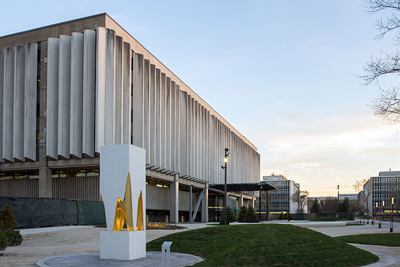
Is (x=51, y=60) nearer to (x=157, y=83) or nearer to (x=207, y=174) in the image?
(x=157, y=83)

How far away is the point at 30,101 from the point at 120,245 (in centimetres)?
3469

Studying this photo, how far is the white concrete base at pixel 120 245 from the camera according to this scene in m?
15.6

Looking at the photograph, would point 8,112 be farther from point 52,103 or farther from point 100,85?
point 100,85

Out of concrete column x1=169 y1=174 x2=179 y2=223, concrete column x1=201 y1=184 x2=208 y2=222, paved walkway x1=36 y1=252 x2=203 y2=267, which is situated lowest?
concrete column x1=201 y1=184 x2=208 y2=222

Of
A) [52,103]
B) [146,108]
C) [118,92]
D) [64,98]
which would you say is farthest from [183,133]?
[52,103]

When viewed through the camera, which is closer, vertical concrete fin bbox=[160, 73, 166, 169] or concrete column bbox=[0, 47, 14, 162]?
concrete column bbox=[0, 47, 14, 162]

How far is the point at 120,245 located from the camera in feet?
51.6

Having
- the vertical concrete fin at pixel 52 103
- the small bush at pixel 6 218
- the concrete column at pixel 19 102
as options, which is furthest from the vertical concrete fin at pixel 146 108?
the small bush at pixel 6 218

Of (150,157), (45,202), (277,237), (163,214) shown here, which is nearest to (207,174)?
(163,214)

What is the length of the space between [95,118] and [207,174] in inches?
1265

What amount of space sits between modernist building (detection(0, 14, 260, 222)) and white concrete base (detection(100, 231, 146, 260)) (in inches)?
1050

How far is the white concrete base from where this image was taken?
15.6m

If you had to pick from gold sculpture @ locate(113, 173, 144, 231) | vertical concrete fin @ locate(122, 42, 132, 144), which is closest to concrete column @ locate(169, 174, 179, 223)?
vertical concrete fin @ locate(122, 42, 132, 144)

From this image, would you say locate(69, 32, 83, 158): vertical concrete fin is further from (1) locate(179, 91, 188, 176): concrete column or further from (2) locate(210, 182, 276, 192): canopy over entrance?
(2) locate(210, 182, 276, 192): canopy over entrance
